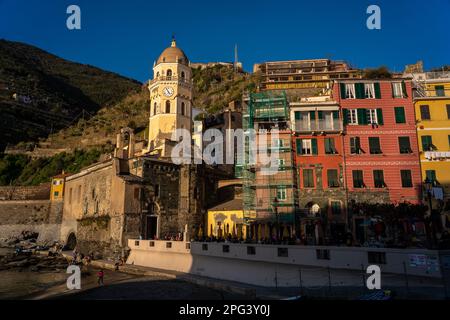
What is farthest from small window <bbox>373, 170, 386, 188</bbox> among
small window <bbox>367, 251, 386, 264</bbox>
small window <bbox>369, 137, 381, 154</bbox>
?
small window <bbox>367, 251, 386, 264</bbox>

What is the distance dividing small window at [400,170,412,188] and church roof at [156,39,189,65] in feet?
118

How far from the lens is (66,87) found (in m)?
174

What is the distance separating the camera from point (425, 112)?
104 feet

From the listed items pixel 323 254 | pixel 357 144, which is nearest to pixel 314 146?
pixel 357 144

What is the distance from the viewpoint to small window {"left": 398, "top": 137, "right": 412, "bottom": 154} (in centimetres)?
3098

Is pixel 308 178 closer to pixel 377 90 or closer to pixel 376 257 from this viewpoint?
Result: pixel 377 90

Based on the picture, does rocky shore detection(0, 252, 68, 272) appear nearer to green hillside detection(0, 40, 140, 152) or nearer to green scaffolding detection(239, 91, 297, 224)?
green scaffolding detection(239, 91, 297, 224)

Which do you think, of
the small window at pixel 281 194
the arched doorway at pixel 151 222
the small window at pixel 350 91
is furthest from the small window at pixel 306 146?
the arched doorway at pixel 151 222

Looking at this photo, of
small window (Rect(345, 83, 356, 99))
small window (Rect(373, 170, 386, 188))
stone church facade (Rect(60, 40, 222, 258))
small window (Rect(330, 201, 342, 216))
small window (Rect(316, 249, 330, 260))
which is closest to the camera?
small window (Rect(316, 249, 330, 260))

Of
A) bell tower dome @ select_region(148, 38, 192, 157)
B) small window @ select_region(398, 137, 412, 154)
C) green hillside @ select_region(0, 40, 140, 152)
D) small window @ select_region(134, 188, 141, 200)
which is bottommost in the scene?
small window @ select_region(134, 188, 141, 200)

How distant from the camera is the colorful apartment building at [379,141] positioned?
3044cm

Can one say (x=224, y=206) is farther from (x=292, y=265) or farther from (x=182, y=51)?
(x=182, y=51)

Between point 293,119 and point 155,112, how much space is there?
26.8m

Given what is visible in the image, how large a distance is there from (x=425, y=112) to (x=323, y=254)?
61.0 ft
